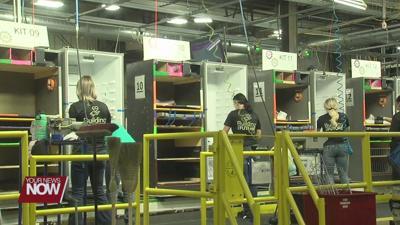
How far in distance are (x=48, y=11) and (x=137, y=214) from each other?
8.11m

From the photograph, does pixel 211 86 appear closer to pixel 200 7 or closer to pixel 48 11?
pixel 200 7

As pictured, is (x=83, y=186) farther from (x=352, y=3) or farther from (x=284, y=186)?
(x=352, y=3)

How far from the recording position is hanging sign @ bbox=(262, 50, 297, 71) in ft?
33.1

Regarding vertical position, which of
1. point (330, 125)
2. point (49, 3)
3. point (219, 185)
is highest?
point (49, 3)

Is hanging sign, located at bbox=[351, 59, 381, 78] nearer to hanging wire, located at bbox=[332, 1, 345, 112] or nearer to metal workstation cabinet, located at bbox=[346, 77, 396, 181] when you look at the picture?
metal workstation cabinet, located at bbox=[346, 77, 396, 181]

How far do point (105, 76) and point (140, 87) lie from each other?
679 millimetres

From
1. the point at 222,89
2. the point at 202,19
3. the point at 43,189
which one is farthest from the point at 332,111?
the point at 43,189

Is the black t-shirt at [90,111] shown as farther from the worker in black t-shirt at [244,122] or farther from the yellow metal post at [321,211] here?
the yellow metal post at [321,211]

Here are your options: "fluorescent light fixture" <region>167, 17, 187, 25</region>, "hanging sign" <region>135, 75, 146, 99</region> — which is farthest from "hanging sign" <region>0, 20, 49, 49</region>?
"fluorescent light fixture" <region>167, 17, 187, 25</region>

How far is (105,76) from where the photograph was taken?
857cm

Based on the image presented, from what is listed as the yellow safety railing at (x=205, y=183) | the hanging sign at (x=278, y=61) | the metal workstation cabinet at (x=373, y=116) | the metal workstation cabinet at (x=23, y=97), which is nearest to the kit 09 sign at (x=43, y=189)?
the yellow safety railing at (x=205, y=183)

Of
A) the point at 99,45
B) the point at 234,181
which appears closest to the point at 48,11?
the point at 99,45

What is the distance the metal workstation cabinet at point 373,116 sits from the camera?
1150cm

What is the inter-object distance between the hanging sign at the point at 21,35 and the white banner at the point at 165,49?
1647 mm
